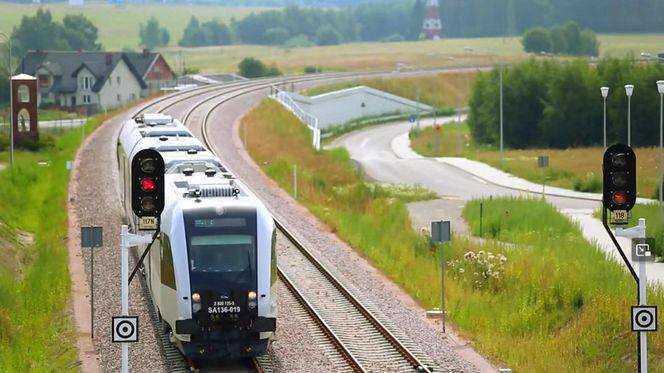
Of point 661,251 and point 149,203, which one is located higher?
point 149,203

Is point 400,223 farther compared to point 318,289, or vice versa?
point 400,223

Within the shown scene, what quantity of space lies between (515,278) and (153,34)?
14868 centimetres

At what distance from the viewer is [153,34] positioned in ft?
575

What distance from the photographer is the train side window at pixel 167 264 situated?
22.7m

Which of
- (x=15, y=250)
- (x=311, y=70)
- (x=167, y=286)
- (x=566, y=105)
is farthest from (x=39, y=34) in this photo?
(x=167, y=286)

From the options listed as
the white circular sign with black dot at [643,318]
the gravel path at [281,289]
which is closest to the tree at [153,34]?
the gravel path at [281,289]

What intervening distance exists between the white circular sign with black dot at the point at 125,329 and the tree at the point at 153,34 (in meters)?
151

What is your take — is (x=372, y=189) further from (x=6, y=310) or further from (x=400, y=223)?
(x=6, y=310)

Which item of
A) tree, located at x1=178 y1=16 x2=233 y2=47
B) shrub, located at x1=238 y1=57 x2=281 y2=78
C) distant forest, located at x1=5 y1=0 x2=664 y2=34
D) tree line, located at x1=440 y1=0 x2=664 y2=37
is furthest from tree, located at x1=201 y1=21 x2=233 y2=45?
shrub, located at x1=238 y1=57 x2=281 y2=78

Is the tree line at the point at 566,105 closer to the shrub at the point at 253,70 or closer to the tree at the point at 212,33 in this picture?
the shrub at the point at 253,70

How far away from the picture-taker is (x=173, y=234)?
A: 22.7 m

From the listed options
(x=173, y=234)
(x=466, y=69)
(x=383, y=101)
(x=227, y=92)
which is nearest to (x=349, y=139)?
(x=227, y=92)

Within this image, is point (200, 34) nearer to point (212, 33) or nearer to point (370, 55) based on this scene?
point (212, 33)

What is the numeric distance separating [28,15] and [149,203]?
110 m
